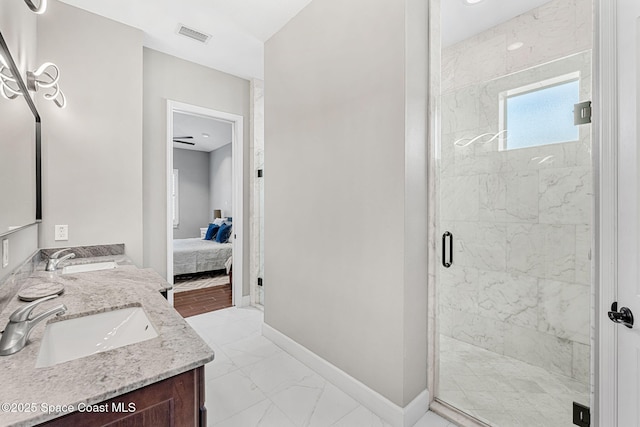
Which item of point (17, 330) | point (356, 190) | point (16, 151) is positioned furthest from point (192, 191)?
point (17, 330)

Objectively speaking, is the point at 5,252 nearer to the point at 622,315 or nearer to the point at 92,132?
the point at 92,132

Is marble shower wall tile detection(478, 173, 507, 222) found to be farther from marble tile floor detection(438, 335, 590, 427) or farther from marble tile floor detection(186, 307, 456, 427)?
marble tile floor detection(186, 307, 456, 427)

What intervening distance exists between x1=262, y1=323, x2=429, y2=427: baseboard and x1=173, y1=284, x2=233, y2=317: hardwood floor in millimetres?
1650

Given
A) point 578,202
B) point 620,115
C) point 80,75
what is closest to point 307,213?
point 620,115

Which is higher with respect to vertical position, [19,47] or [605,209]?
[19,47]

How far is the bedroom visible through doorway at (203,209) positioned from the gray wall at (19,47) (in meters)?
1.15

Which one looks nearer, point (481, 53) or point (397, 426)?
point (397, 426)

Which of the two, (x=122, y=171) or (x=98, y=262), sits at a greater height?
(x=122, y=171)

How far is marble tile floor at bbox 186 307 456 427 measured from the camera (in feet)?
5.57

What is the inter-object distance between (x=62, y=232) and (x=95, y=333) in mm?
1564

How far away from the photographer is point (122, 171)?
2561 millimetres

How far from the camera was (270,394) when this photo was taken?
1.94 m

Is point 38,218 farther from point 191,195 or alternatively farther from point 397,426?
point 191,195

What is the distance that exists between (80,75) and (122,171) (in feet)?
2.65
